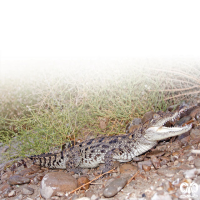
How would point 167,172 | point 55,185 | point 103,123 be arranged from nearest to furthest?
point 167,172, point 55,185, point 103,123

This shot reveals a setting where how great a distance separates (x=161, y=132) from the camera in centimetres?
324

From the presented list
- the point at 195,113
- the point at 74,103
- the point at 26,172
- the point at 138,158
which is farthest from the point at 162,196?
the point at 74,103

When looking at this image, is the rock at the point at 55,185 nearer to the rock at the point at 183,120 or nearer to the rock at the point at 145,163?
the rock at the point at 145,163

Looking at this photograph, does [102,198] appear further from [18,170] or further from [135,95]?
[135,95]

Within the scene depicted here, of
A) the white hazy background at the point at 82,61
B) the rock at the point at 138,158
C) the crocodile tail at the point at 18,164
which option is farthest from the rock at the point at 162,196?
the white hazy background at the point at 82,61

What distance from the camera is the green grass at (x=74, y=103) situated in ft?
14.8

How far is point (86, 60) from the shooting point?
5.39 m

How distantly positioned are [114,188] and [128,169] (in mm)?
684

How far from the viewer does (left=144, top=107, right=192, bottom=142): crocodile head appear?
10.3ft

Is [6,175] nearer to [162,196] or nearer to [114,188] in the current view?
[114,188]

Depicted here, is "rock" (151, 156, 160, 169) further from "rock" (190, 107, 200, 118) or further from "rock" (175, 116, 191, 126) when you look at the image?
"rock" (190, 107, 200, 118)

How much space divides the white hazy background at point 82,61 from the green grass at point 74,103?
0.09m

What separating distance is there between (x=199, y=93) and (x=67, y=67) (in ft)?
10.1

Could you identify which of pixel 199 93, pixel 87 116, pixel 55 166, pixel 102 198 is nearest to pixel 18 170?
pixel 55 166
